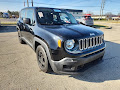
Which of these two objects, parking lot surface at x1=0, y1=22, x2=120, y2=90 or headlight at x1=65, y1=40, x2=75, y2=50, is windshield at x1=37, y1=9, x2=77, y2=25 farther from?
parking lot surface at x1=0, y1=22, x2=120, y2=90

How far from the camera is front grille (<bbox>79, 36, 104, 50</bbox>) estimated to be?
2.34 meters

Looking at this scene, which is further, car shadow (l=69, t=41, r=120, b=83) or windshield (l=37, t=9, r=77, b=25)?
windshield (l=37, t=9, r=77, b=25)

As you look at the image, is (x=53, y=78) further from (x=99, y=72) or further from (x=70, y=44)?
(x=99, y=72)

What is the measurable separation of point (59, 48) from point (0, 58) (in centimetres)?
286

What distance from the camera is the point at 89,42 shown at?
250cm

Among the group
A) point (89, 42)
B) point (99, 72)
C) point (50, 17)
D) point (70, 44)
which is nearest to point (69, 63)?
point (70, 44)

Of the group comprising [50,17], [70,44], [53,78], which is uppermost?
[50,17]

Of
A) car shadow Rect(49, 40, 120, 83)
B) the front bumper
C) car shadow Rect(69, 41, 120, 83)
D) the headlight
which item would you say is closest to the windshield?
the headlight

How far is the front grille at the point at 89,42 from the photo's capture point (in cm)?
234

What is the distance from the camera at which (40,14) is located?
331cm

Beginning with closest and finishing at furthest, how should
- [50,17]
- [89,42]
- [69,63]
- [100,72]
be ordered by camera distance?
[69,63], [89,42], [100,72], [50,17]

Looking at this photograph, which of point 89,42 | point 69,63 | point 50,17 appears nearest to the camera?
point 69,63

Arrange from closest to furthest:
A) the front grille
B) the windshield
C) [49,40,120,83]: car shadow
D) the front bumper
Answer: the front bumper
the front grille
[49,40,120,83]: car shadow
the windshield

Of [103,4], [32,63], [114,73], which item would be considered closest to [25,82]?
[32,63]
